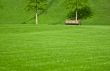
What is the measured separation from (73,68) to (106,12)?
74101 mm

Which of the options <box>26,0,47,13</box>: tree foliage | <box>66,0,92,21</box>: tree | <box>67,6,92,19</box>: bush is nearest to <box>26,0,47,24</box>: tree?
<box>26,0,47,13</box>: tree foliage

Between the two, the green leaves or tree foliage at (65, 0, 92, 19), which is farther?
the green leaves

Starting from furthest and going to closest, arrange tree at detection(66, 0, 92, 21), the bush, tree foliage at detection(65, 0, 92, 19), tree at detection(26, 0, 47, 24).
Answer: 1. the bush
2. tree at detection(26, 0, 47, 24)
3. tree foliage at detection(65, 0, 92, 19)
4. tree at detection(66, 0, 92, 21)

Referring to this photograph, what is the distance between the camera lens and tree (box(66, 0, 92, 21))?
8394 cm

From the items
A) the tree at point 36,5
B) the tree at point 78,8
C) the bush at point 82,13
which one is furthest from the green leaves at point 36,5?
the bush at point 82,13

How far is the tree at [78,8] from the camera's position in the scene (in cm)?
8394

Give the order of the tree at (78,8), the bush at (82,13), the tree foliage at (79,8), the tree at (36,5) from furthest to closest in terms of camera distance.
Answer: the bush at (82,13) → the tree at (36,5) → the tree foliage at (79,8) → the tree at (78,8)

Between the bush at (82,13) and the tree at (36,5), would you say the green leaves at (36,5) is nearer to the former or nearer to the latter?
the tree at (36,5)

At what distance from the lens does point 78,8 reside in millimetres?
87812

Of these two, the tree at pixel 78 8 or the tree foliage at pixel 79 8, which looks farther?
the tree foliage at pixel 79 8

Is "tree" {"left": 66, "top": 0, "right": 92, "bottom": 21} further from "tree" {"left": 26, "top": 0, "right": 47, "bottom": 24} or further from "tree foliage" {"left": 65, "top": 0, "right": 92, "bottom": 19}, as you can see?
"tree" {"left": 26, "top": 0, "right": 47, "bottom": 24}

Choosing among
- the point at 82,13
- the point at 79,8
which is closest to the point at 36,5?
the point at 79,8

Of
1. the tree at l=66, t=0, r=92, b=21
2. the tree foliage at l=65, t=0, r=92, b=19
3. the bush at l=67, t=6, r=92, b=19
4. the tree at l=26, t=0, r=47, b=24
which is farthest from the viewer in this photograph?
the bush at l=67, t=6, r=92, b=19

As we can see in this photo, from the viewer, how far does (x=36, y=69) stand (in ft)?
53.1
